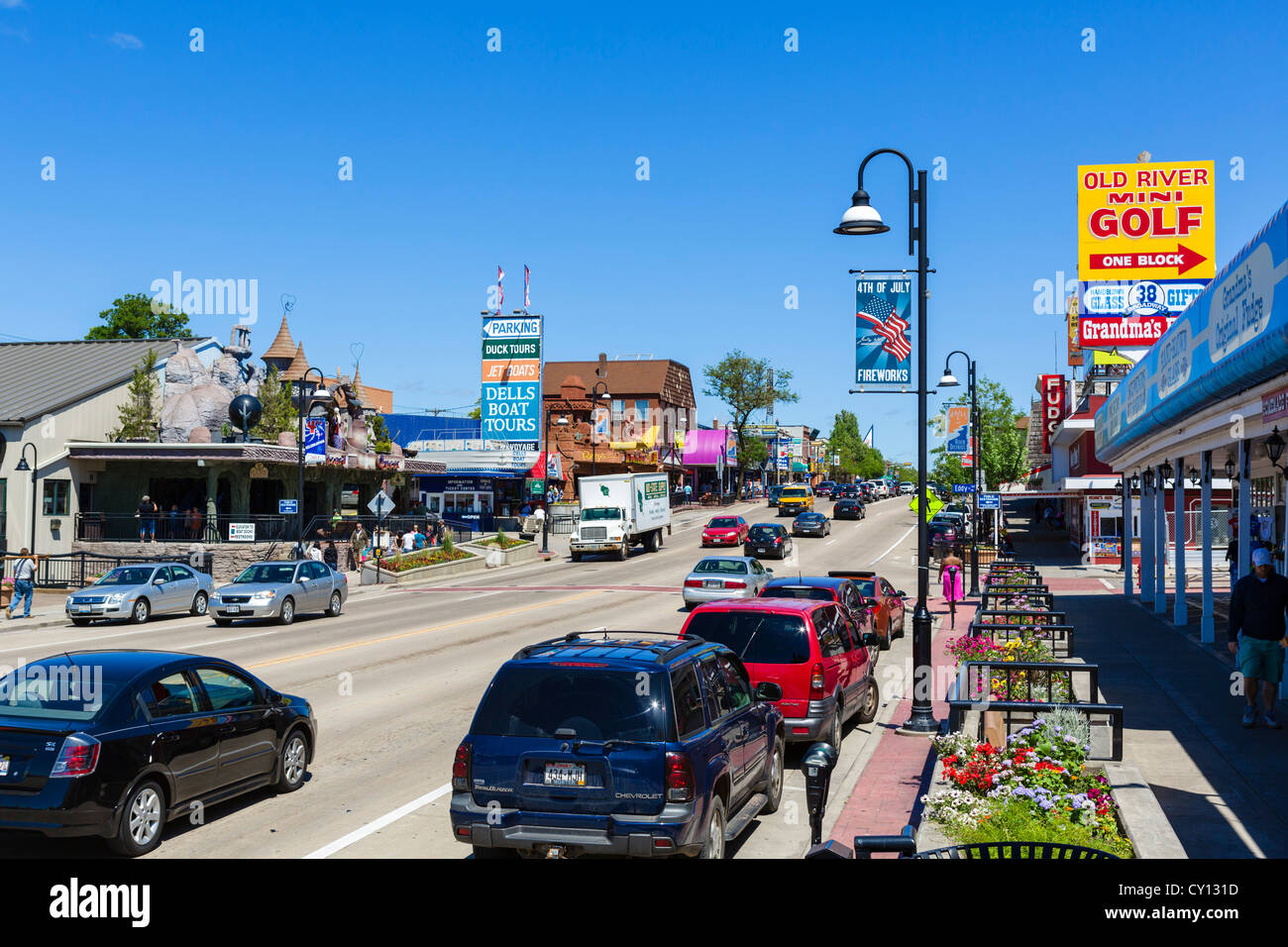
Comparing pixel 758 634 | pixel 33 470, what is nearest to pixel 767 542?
pixel 33 470

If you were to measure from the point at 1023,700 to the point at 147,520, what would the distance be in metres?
37.3

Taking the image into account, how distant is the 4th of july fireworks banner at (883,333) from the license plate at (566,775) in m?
11.5

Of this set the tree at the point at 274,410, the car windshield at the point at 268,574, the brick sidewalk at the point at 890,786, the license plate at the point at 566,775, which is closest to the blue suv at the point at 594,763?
→ the license plate at the point at 566,775

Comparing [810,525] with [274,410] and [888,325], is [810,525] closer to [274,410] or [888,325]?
[274,410]

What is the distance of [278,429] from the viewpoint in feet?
182

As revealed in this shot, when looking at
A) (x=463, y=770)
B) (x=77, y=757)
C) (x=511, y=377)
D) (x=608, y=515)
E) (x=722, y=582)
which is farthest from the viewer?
(x=608, y=515)

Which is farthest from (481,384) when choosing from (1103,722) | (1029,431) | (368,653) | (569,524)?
(1029,431)

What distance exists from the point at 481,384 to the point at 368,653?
1203 inches

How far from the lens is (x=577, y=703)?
26.1 ft

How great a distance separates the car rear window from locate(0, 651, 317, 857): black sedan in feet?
16.0

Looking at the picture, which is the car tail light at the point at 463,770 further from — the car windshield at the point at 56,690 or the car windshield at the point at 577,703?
the car windshield at the point at 56,690

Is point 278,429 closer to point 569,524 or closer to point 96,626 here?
point 569,524

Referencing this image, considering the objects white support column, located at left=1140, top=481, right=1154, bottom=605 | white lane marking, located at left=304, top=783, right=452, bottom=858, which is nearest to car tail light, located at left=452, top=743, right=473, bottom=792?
white lane marking, located at left=304, top=783, right=452, bottom=858
